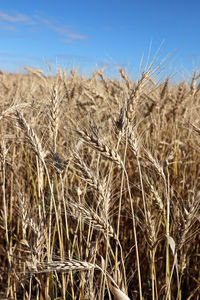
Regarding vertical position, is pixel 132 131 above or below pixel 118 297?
above

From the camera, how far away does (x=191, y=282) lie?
1.81m

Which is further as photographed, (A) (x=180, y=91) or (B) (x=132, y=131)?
(A) (x=180, y=91)

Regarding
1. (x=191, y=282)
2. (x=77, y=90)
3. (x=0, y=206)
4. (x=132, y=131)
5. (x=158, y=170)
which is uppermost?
(x=77, y=90)

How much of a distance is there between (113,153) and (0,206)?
1.65 metres

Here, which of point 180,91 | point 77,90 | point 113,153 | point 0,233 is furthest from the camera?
point 77,90

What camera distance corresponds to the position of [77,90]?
3301 millimetres

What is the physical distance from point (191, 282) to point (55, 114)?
4.92ft

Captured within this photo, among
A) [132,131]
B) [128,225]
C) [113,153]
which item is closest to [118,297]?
[113,153]

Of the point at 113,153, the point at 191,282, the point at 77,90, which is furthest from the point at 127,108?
the point at 77,90

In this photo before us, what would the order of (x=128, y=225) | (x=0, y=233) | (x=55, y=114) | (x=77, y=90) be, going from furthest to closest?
(x=77, y=90), (x=0, y=233), (x=128, y=225), (x=55, y=114)

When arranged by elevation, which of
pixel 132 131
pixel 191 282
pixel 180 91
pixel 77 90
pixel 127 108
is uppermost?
pixel 77 90

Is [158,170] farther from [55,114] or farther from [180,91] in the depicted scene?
[180,91]

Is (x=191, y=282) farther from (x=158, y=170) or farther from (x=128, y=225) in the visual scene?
(x=158, y=170)

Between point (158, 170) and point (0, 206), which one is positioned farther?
point (0, 206)
